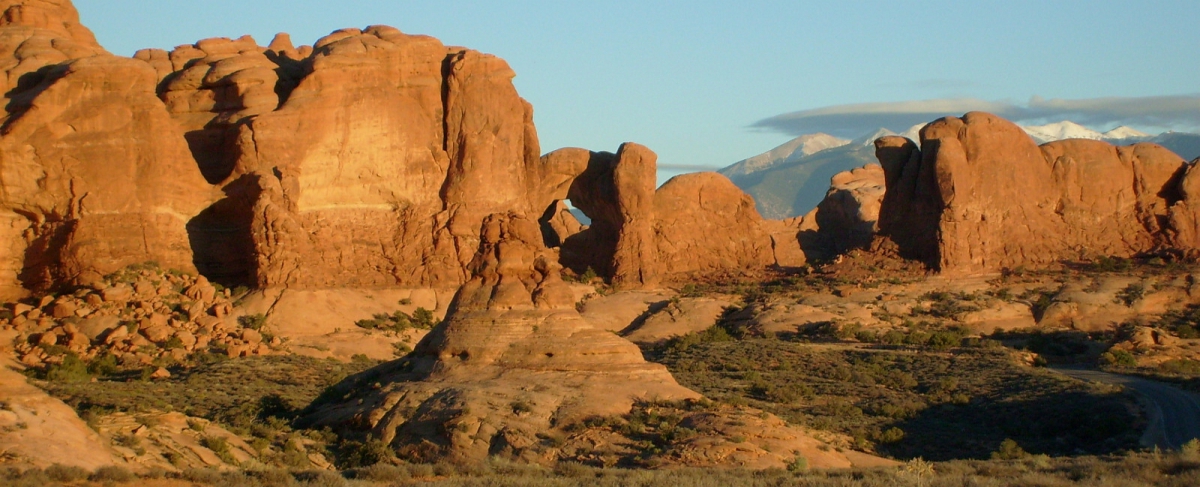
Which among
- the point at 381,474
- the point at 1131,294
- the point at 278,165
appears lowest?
the point at 1131,294

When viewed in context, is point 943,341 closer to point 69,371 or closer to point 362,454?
point 69,371

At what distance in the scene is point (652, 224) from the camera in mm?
52125

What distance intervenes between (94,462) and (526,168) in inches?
1266

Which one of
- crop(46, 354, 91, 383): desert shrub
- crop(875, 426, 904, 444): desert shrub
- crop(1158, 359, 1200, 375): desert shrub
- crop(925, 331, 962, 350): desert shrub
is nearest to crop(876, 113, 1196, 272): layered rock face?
crop(925, 331, 962, 350): desert shrub

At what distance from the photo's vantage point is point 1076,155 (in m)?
50.9

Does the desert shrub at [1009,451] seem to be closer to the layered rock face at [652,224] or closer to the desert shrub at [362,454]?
the desert shrub at [362,454]

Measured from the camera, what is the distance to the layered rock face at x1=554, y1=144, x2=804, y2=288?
51344mm

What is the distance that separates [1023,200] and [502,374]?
27933mm

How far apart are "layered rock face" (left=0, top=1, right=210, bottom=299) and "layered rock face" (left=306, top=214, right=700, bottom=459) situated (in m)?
15.5

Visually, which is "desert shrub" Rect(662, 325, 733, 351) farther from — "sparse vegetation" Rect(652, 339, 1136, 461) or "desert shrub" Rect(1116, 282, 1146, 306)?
"desert shrub" Rect(1116, 282, 1146, 306)

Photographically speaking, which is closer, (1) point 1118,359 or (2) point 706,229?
(1) point 1118,359

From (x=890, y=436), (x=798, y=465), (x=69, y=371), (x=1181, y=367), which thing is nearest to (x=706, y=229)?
(x=1181, y=367)

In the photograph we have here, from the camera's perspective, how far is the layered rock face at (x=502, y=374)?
2375cm

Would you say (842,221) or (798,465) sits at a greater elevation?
(798,465)
